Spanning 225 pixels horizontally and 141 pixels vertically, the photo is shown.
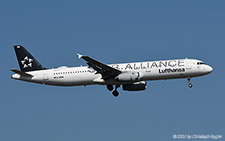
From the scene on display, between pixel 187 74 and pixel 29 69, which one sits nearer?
pixel 187 74

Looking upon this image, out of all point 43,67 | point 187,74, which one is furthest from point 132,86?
point 43,67

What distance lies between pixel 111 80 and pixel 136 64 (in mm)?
4012

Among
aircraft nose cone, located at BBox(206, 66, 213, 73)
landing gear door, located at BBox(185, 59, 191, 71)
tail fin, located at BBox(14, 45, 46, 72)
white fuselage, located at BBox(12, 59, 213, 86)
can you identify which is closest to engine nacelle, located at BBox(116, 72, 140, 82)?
white fuselage, located at BBox(12, 59, 213, 86)

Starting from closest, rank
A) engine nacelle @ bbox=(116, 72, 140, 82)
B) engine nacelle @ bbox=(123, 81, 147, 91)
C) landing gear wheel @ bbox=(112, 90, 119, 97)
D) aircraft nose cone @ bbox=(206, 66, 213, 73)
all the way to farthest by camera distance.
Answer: engine nacelle @ bbox=(116, 72, 140, 82), aircraft nose cone @ bbox=(206, 66, 213, 73), engine nacelle @ bbox=(123, 81, 147, 91), landing gear wheel @ bbox=(112, 90, 119, 97)

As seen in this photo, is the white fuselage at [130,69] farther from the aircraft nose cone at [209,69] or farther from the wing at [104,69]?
the wing at [104,69]

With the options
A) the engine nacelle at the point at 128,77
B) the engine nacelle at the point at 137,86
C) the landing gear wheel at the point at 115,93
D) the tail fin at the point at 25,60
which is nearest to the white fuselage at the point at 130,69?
the engine nacelle at the point at 128,77

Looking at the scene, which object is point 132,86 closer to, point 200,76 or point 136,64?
point 136,64

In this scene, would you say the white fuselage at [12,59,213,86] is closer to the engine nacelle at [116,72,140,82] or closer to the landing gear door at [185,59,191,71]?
the landing gear door at [185,59,191,71]

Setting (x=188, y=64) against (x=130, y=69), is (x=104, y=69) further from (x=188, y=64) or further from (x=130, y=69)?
(x=188, y=64)

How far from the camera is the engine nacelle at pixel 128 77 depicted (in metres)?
56.8

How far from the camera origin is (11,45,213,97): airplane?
57.1 metres

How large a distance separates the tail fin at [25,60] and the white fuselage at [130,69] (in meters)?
1.15

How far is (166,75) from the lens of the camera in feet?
187

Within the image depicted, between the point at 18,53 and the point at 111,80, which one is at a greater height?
the point at 18,53
